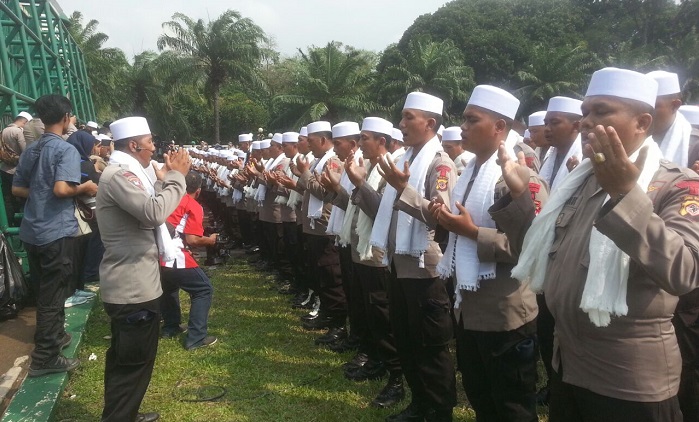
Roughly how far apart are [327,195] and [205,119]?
37109 millimetres

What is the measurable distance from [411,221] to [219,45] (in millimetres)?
29464

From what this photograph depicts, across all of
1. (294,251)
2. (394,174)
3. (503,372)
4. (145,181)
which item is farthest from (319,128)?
(503,372)

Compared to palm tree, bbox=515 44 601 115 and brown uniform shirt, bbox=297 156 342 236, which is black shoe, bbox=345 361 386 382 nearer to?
brown uniform shirt, bbox=297 156 342 236

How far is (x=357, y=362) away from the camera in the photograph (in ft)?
16.5

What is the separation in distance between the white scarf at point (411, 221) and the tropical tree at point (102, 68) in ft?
96.8

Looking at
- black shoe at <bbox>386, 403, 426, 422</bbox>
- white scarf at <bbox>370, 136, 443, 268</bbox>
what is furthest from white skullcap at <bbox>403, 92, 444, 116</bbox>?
black shoe at <bbox>386, 403, 426, 422</bbox>

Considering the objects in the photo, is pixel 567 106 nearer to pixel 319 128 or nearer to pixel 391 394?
pixel 391 394

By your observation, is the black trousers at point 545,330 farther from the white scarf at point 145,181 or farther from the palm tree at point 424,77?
the palm tree at point 424,77

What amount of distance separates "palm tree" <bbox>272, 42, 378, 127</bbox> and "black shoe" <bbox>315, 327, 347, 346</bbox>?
25.1 metres

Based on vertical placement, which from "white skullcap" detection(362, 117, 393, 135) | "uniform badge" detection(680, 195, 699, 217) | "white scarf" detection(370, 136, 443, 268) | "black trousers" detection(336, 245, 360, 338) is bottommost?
"black trousers" detection(336, 245, 360, 338)

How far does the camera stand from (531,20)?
138 ft

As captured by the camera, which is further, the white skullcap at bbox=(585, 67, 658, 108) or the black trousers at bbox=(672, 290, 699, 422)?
the black trousers at bbox=(672, 290, 699, 422)

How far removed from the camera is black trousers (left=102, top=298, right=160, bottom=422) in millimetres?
3512

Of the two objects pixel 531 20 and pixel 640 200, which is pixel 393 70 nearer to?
pixel 531 20
